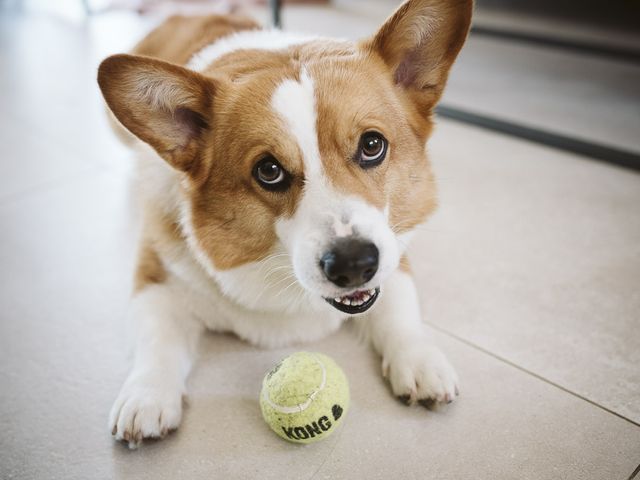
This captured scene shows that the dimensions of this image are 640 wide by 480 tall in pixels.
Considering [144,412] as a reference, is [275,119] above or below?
above

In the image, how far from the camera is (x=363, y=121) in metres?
1.18

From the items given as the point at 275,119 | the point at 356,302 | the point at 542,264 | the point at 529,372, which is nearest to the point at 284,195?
the point at 275,119

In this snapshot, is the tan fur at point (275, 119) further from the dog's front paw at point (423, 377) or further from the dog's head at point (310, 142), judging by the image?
the dog's front paw at point (423, 377)

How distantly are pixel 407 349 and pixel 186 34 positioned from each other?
54.9 inches

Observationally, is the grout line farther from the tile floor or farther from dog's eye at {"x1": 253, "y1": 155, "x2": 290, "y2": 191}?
dog's eye at {"x1": 253, "y1": 155, "x2": 290, "y2": 191}

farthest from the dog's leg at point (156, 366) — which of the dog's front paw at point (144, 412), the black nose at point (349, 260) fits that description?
the black nose at point (349, 260)

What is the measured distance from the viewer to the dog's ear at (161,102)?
3.78ft

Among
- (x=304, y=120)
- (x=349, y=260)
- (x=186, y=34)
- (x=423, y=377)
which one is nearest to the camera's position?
(x=349, y=260)

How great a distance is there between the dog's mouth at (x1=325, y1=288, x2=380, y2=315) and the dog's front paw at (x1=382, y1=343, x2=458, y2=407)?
20cm

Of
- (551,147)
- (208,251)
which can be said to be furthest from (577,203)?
(208,251)

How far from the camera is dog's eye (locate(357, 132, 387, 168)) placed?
1.20 meters

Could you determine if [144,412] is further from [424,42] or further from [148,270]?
[424,42]

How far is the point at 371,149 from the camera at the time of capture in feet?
4.00

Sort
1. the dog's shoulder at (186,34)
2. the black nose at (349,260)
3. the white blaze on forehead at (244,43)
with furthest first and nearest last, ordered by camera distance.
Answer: the dog's shoulder at (186,34)
the white blaze on forehead at (244,43)
the black nose at (349,260)
